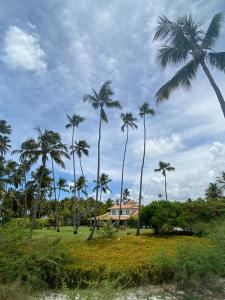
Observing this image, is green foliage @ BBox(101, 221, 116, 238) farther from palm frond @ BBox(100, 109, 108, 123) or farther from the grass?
palm frond @ BBox(100, 109, 108, 123)

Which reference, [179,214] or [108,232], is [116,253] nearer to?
[108,232]

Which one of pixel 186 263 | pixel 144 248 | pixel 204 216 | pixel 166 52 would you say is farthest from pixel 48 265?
pixel 204 216

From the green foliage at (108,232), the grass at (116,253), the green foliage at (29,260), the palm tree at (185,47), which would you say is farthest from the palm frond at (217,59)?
the green foliage at (108,232)

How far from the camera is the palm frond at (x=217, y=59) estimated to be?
1641cm

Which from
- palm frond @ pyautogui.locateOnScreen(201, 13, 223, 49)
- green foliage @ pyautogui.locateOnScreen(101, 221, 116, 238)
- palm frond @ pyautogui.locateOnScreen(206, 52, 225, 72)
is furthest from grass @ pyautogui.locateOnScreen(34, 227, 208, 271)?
palm frond @ pyautogui.locateOnScreen(201, 13, 223, 49)

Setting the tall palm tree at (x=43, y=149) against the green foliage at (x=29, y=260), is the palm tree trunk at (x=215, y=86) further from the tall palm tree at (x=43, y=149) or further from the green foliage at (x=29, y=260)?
the tall palm tree at (x=43, y=149)

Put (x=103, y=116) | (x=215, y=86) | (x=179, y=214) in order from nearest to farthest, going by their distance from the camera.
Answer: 1. (x=215, y=86)
2. (x=103, y=116)
3. (x=179, y=214)

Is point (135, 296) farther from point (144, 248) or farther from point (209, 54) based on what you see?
point (209, 54)

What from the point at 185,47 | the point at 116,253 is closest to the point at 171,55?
the point at 185,47

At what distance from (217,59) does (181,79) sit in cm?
198

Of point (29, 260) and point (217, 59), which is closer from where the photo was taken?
point (29, 260)

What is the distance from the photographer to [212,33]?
17.2 metres

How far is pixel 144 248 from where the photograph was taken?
19562 millimetres

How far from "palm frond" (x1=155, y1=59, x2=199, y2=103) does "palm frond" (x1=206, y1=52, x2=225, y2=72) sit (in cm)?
69
